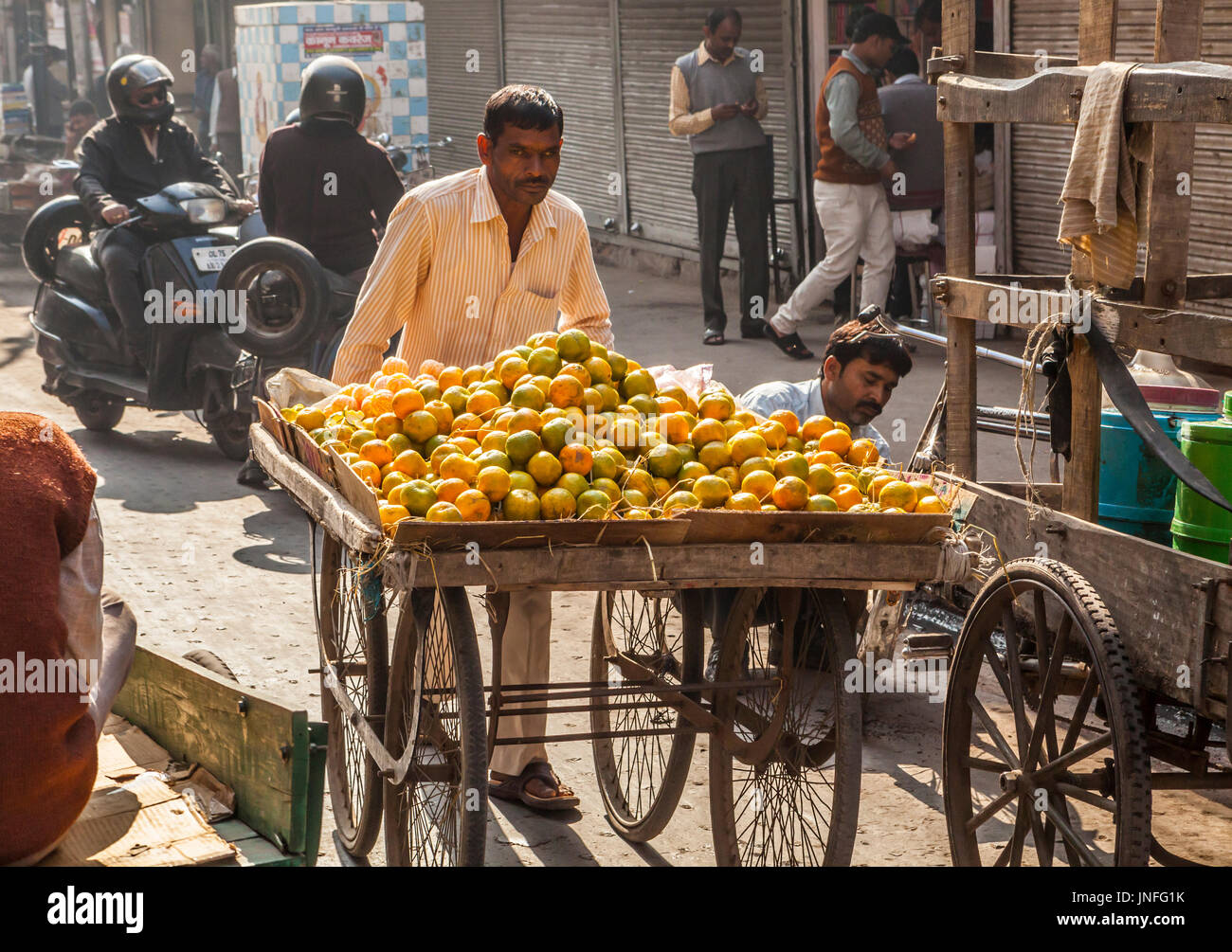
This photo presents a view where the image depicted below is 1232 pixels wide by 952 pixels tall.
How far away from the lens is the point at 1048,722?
3.34 metres

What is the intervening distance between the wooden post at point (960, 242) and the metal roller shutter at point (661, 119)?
7514 mm

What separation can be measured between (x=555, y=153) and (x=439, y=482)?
1311mm

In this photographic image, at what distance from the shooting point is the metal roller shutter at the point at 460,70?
17.9 m

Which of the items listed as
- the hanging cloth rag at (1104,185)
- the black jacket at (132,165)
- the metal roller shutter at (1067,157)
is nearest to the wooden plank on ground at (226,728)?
the hanging cloth rag at (1104,185)

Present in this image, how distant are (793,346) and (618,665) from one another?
19.2 ft

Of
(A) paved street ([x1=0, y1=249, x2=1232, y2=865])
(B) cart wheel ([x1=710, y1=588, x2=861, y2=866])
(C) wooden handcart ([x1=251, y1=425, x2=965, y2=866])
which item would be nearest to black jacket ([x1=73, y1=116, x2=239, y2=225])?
(A) paved street ([x1=0, y1=249, x2=1232, y2=865])

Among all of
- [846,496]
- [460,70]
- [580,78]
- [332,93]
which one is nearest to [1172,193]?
[846,496]

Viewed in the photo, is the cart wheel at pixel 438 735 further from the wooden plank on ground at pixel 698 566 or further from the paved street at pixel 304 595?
the paved street at pixel 304 595

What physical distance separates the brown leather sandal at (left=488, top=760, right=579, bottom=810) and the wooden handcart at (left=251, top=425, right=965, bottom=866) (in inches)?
5.1

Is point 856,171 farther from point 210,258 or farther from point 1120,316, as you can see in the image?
point 1120,316

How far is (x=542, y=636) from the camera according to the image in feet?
14.3

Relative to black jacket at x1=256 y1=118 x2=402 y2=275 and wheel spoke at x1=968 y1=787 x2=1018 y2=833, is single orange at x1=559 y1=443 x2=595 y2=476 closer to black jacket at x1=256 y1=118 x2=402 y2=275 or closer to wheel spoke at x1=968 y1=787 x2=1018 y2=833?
wheel spoke at x1=968 y1=787 x2=1018 y2=833
